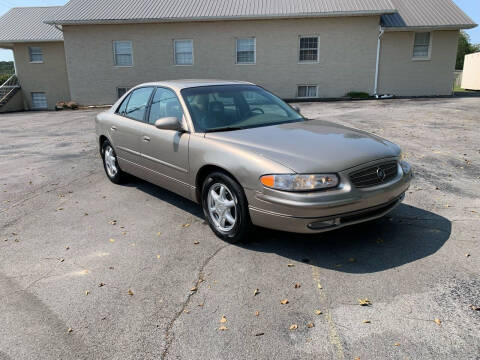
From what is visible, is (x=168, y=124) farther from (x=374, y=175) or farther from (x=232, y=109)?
(x=374, y=175)

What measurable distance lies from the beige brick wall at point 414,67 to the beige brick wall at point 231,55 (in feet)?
2.51

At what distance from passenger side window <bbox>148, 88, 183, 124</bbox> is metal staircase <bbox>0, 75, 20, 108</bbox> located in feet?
69.6

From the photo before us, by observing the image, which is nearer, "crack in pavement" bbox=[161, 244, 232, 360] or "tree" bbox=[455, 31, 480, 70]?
"crack in pavement" bbox=[161, 244, 232, 360]

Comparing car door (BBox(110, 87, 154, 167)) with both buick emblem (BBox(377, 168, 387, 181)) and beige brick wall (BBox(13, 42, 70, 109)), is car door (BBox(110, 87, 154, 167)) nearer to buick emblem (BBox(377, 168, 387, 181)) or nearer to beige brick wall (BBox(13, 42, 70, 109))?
buick emblem (BBox(377, 168, 387, 181))

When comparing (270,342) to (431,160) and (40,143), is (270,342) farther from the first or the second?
(40,143)

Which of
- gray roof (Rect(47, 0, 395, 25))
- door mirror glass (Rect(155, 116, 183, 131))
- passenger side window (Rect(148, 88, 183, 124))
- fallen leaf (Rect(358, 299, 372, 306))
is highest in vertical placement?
gray roof (Rect(47, 0, 395, 25))

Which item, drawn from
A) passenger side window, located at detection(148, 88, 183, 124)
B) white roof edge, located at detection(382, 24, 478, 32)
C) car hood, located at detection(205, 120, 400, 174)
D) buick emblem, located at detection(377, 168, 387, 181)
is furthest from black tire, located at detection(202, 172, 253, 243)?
white roof edge, located at detection(382, 24, 478, 32)

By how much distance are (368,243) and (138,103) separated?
3682mm

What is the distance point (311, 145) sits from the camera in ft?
13.2

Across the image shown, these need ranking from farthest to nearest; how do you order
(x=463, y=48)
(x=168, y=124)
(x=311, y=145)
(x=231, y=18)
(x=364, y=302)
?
(x=463, y=48), (x=231, y=18), (x=168, y=124), (x=311, y=145), (x=364, y=302)

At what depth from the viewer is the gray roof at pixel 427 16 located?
1834 cm

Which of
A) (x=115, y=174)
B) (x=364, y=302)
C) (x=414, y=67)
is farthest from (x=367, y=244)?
(x=414, y=67)

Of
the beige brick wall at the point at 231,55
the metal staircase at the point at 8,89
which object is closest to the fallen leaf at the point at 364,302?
the beige brick wall at the point at 231,55

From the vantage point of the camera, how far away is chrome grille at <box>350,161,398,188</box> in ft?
12.3
